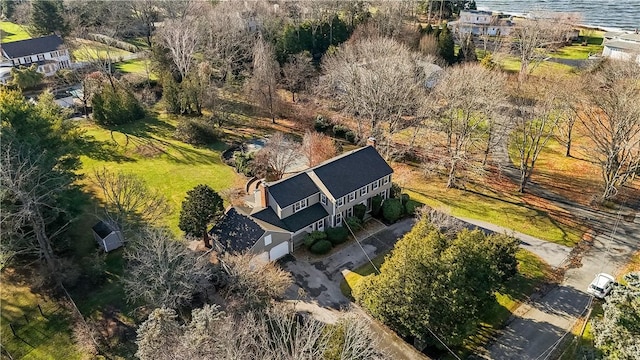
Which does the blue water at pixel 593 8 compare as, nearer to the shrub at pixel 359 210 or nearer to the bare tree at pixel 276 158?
the bare tree at pixel 276 158

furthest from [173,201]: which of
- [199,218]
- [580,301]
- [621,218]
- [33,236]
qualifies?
[621,218]

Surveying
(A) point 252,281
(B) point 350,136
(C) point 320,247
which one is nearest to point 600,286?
(C) point 320,247

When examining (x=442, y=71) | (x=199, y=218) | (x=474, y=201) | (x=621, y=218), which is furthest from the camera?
(x=442, y=71)

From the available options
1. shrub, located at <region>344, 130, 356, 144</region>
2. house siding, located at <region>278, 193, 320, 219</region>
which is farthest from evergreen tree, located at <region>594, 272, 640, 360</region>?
shrub, located at <region>344, 130, 356, 144</region>

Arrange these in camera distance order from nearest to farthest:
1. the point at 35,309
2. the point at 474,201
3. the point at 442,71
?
the point at 35,309 → the point at 474,201 → the point at 442,71

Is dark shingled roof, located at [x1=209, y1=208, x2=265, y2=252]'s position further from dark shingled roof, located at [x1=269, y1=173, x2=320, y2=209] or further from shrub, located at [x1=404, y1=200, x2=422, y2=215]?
shrub, located at [x1=404, y1=200, x2=422, y2=215]

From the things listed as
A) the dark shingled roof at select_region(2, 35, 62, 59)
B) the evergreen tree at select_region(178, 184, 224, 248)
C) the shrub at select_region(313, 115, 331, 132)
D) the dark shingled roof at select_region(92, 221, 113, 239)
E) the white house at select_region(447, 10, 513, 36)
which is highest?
the dark shingled roof at select_region(2, 35, 62, 59)

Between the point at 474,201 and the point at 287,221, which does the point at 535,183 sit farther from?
the point at 287,221
